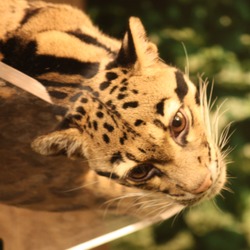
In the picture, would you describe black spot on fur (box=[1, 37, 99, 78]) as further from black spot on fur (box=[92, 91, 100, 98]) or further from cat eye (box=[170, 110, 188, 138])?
cat eye (box=[170, 110, 188, 138])

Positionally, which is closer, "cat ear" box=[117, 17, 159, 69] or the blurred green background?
"cat ear" box=[117, 17, 159, 69]

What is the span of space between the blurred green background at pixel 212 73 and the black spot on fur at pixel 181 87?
0.54 metres

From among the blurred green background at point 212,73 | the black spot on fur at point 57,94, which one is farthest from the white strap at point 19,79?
the blurred green background at point 212,73

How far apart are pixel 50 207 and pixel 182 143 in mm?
202

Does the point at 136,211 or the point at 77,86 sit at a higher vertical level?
the point at 77,86

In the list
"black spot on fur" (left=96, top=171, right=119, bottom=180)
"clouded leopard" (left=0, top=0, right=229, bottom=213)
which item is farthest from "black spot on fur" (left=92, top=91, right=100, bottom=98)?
"black spot on fur" (left=96, top=171, right=119, bottom=180)

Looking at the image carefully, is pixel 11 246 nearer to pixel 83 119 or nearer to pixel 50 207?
pixel 50 207

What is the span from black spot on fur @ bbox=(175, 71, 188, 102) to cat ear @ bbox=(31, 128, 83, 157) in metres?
0.16

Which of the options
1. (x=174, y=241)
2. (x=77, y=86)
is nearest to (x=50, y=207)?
(x=77, y=86)

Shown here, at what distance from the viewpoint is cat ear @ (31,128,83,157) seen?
1.98ft

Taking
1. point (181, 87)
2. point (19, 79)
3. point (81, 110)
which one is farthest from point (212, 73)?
point (19, 79)

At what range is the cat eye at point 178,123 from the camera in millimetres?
719

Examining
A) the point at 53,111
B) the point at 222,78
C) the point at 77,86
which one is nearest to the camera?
the point at 53,111

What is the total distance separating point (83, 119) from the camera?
691 millimetres
